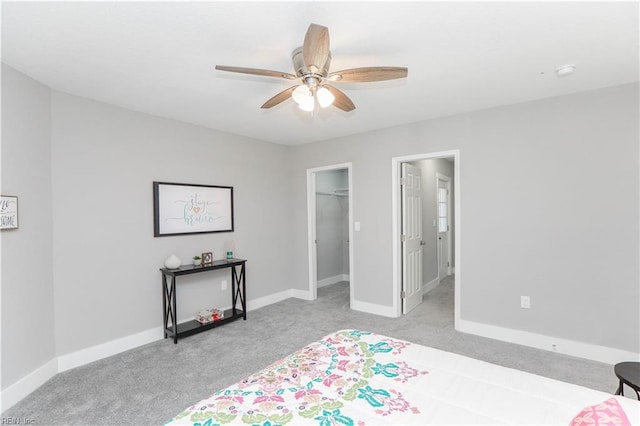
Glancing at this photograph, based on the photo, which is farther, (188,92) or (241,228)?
(241,228)

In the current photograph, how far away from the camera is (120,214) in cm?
318

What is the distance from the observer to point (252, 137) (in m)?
4.48

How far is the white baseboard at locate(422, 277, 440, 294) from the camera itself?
5.18 meters

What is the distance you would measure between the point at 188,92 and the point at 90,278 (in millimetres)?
1985

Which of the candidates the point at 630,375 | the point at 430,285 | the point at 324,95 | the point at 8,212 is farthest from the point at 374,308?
the point at 8,212

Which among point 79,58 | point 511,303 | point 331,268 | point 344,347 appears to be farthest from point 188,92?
point 331,268

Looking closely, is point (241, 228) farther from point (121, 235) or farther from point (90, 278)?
point (90, 278)

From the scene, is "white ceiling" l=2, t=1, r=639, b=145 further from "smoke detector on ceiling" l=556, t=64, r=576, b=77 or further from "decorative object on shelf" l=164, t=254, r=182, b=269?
"decorative object on shelf" l=164, t=254, r=182, b=269

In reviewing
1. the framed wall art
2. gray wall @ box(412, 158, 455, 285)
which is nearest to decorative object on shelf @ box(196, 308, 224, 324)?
the framed wall art

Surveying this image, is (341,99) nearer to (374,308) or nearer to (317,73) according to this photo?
(317,73)

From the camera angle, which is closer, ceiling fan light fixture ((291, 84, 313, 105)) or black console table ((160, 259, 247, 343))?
ceiling fan light fixture ((291, 84, 313, 105))

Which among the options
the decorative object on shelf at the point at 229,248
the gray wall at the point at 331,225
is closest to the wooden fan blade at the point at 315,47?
the decorative object on shelf at the point at 229,248

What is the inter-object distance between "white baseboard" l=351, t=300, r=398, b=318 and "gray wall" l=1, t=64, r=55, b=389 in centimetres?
330

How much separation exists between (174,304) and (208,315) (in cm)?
49
